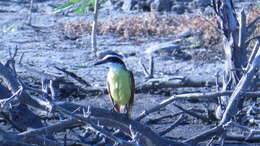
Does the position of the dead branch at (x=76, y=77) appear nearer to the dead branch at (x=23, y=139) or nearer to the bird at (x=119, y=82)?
the bird at (x=119, y=82)

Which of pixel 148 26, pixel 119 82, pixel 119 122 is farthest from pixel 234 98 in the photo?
pixel 148 26

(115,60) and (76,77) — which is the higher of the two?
(115,60)

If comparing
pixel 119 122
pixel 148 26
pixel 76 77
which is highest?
pixel 119 122

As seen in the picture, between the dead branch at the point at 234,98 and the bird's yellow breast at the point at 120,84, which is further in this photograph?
the bird's yellow breast at the point at 120,84

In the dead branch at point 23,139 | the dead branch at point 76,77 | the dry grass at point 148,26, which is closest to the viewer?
the dead branch at point 23,139

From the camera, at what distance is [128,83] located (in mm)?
7359

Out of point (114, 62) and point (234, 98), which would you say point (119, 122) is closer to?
point (234, 98)

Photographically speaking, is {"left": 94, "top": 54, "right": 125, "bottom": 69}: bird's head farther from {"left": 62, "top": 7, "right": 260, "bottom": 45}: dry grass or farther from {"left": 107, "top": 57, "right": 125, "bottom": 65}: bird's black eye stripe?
{"left": 62, "top": 7, "right": 260, "bottom": 45}: dry grass

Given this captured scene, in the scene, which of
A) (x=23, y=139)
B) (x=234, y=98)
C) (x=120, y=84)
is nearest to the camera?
(x=23, y=139)

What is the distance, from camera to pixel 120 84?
7.33 meters

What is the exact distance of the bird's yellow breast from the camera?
733 centimetres

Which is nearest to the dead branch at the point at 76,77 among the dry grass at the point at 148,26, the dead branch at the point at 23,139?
the dead branch at the point at 23,139

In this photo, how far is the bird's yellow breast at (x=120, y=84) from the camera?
24.0 feet

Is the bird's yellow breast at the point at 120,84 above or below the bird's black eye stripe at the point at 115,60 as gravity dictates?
below
